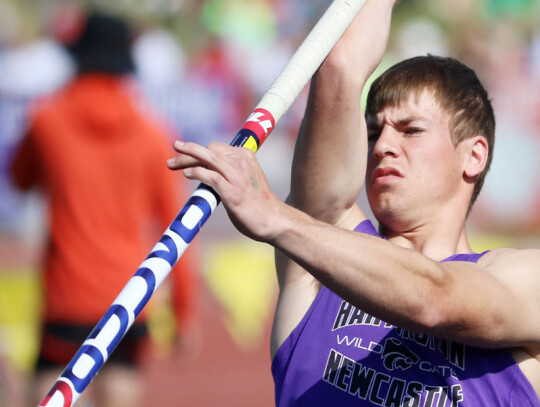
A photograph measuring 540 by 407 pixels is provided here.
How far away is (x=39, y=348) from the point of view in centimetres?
438

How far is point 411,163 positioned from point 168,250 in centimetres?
76

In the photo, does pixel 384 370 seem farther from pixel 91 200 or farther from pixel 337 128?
pixel 91 200

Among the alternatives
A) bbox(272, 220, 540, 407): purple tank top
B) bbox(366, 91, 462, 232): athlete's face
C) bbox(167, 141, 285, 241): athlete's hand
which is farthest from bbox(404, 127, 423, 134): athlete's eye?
bbox(167, 141, 285, 241): athlete's hand

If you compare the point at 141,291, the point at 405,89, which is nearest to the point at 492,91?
the point at 405,89

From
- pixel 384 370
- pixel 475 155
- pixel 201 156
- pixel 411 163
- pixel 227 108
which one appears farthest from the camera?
pixel 227 108

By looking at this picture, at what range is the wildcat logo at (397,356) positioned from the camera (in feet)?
6.84

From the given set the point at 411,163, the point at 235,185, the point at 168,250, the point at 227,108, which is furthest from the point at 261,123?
the point at 227,108

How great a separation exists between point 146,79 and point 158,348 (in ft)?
10.1

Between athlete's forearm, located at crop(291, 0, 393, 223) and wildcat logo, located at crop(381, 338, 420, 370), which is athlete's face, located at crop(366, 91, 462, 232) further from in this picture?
wildcat logo, located at crop(381, 338, 420, 370)

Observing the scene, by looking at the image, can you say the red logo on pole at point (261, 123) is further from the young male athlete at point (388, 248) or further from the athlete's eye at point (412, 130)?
the athlete's eye at point (412, 130)

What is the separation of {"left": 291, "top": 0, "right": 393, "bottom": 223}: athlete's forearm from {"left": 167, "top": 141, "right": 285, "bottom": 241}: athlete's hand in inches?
16.9

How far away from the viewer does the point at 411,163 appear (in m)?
2.27

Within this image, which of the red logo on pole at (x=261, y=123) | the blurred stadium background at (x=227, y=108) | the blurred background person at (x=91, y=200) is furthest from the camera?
the blurred stadium background at (x=227, y=108)

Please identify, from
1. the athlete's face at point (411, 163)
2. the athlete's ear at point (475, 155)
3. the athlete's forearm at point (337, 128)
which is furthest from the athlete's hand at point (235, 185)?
the athlete's ear at point (475, 155)
